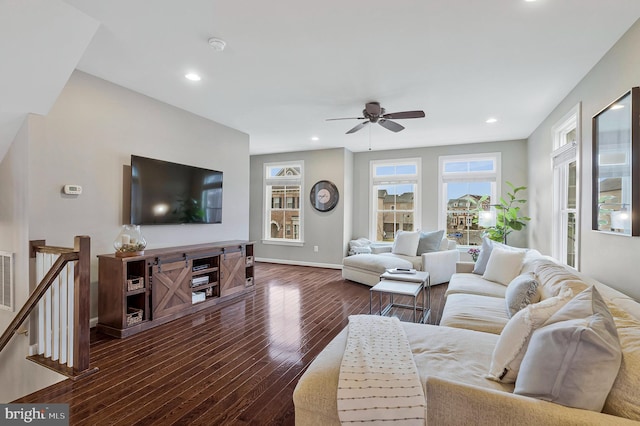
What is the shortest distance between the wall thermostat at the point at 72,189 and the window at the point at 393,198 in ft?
17.7

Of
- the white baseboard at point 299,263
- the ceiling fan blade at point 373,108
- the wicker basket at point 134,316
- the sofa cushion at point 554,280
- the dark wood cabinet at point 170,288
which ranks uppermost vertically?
the ceiling fan blade at point 373,108

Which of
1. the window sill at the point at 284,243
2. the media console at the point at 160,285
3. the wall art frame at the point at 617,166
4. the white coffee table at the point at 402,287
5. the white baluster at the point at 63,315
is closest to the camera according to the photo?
the wall art frame at the point at 617,166

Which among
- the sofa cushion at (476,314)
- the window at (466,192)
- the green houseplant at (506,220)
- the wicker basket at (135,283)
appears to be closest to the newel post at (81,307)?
the wicker basket at (135,283)

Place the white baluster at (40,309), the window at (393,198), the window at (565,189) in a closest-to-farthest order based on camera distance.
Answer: the white baluster at (40,309) → the window at (565,189) → the window at (393,198)

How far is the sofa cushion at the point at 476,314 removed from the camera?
91.6 inches

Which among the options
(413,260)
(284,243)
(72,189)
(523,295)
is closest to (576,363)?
(523,295)

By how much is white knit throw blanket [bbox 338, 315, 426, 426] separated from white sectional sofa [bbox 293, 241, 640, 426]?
56 mm

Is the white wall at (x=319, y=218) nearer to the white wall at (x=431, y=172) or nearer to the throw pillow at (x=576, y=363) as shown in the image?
the white wall at (x=431, y=172)

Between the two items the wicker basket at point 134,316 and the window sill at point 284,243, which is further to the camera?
the window sill at point 284,243

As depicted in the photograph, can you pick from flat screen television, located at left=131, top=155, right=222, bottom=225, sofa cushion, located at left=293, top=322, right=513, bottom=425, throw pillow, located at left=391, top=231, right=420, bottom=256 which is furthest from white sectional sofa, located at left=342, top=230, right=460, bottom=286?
sofa cushion, located at left=293, top=322, right=513, bottom=425

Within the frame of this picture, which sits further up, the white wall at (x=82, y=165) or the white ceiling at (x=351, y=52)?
the white ceiling at (x=351, y=52)

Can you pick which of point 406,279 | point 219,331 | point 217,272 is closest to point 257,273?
point 217,272

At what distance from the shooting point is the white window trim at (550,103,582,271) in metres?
3.24

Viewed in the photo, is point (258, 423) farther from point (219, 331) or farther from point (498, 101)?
point (498, 101)
